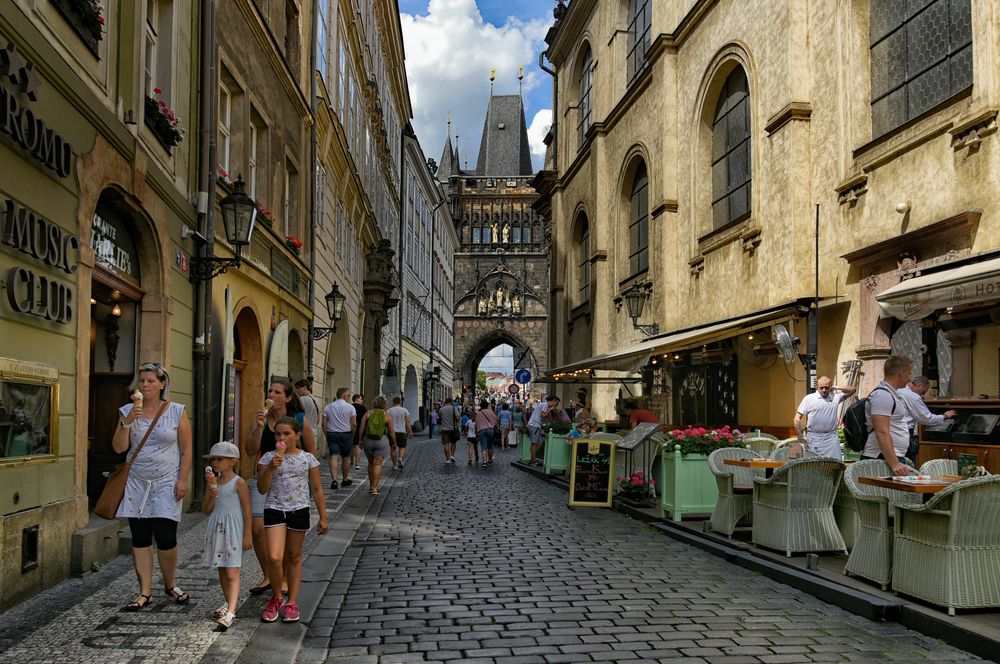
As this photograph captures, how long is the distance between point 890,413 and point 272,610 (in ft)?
14.7

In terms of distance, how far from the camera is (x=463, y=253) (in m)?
74.2

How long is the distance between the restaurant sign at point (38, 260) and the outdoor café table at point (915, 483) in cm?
576

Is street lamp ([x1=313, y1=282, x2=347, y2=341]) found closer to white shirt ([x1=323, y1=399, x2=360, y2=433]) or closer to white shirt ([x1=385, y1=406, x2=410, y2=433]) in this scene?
white shirt ([x1=385, y1=406, x2=410, y2=433])

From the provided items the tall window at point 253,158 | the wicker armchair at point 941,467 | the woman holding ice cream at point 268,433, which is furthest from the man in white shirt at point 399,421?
the wicker armchair at point 941,467

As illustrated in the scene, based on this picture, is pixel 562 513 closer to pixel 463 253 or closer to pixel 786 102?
pixel 786 102

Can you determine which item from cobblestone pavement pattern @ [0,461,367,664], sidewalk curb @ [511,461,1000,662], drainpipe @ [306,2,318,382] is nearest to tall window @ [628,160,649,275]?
drainpipe @ [306,2,318,382]

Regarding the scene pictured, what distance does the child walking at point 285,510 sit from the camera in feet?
18.0

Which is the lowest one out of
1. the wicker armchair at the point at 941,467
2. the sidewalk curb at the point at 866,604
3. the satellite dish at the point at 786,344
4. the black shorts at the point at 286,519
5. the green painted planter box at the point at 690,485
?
the sidewalk curb at the point at 866,604

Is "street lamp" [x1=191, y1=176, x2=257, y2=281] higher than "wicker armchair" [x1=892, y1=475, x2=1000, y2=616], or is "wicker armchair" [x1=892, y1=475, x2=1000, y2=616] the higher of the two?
"street lamp" [x1=191, y1=176, x2=257, y2=281]

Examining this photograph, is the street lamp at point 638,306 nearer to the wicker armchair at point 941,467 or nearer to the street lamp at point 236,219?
the street lamp at point 236,219

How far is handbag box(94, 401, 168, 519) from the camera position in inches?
211

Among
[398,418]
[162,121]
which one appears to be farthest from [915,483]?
[398,418]

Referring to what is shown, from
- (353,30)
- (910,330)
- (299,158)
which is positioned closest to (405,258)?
(353,30)

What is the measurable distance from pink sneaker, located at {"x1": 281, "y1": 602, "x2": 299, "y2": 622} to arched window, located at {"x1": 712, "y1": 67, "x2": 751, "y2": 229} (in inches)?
462
